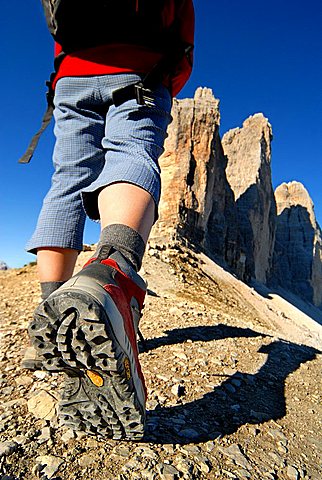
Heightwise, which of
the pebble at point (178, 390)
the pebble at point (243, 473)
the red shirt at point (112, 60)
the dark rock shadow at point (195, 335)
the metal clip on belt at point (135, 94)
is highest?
the red shirt at point (112, 60)

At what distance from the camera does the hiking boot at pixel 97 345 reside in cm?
100

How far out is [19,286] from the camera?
6246 millimetres

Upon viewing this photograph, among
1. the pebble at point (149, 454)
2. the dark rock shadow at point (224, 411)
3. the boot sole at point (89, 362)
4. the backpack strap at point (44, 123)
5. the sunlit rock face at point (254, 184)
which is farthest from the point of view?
the sunlit rock face at point (254, 184)

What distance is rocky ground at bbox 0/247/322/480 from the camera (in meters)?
1.28

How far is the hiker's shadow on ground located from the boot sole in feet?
1.15

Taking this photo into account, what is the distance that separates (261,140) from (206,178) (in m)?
23.2

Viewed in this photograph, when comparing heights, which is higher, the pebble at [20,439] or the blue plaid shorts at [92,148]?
the blue plaid shorts at [92,148]

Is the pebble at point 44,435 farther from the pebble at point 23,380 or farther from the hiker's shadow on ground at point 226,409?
the pebble at point 23,380

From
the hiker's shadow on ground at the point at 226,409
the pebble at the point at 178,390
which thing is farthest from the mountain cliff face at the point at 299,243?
the pebble at the point at 178,390

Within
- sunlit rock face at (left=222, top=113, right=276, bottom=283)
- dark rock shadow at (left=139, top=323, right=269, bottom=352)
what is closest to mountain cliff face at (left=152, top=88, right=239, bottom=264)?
dark rock shadow at (left=139, top=323, right=269, bottom=352)

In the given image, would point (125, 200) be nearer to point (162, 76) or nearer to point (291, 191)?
point (162, 76)

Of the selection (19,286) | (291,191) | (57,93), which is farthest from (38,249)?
(291,191)

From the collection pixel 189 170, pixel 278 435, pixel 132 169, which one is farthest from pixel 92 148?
pixel 189 170

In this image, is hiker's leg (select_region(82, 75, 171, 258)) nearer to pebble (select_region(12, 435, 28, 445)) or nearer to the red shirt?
the red shirt
